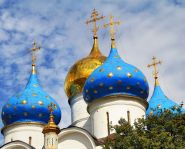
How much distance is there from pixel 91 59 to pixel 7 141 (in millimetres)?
5026

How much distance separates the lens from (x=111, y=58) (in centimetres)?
1800

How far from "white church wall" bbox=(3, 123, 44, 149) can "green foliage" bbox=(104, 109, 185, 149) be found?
6826 millimetres

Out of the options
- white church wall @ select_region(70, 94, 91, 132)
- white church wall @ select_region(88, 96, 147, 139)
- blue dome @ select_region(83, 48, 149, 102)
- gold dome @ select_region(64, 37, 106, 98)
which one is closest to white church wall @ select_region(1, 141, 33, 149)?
white church wall @ select_region(88, 96, 147, 139)

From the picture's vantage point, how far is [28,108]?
60.1 feet

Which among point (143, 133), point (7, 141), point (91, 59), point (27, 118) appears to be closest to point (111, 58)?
point (91, 59)

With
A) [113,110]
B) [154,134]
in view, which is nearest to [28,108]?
[113,110]

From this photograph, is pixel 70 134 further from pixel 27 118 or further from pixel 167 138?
pixel 167 138

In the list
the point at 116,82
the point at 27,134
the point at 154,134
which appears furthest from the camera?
the point at 27,134

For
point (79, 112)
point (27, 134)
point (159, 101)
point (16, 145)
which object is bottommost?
point (16, 145)

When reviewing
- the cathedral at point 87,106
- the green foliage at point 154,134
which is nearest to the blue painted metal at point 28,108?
the cathedral at point 87,106

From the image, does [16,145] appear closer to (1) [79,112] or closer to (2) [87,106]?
(2) [87,106]

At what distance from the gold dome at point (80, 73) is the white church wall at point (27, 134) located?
8.99ft

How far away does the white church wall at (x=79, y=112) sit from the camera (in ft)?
64.4

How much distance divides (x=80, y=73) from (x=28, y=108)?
3.06m
